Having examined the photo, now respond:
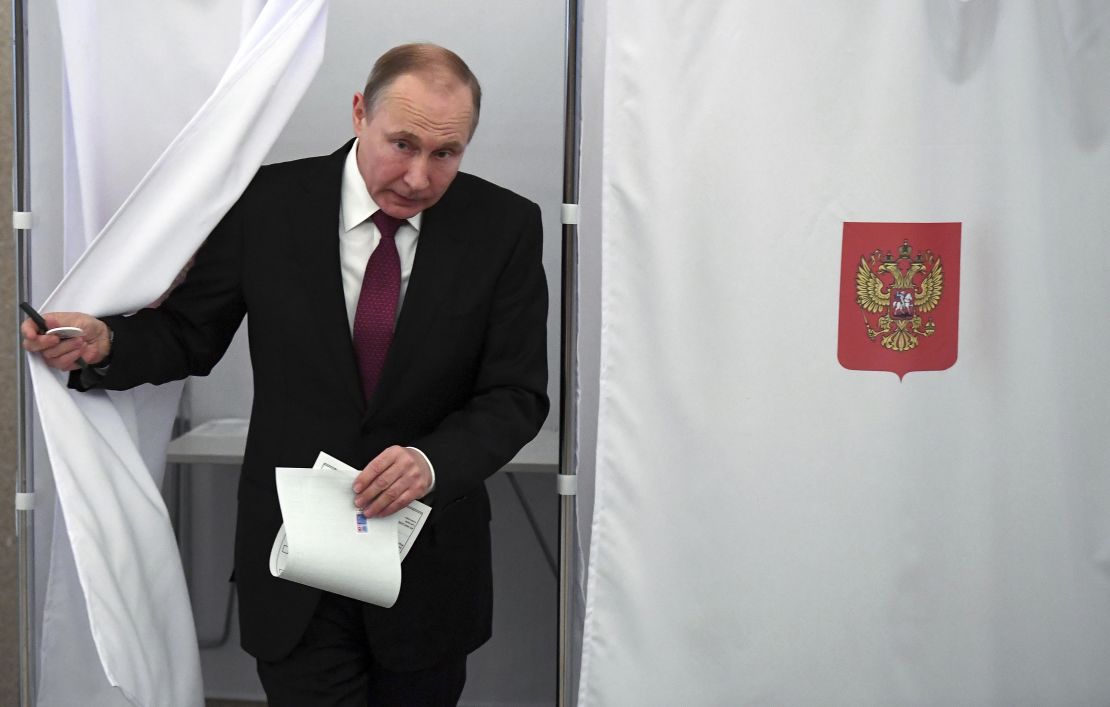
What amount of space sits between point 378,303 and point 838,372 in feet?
2.79

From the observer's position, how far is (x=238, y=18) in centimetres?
193

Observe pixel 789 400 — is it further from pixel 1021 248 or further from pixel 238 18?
pixel 238 18

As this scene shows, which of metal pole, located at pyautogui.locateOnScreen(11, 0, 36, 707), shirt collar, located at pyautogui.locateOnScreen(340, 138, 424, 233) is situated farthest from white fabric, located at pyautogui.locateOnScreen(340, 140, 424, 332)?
metal pole, located at pyautogui.locateOnScreen(11, 0, 36, 707)

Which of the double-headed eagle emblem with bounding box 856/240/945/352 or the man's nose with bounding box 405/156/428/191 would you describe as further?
the double-headed eagle emblem with bounding box 856/240/945/352

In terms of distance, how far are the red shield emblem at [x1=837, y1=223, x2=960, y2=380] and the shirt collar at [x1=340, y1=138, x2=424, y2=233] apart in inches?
31.6

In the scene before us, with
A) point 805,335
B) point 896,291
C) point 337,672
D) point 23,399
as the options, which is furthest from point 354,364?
point 896,291

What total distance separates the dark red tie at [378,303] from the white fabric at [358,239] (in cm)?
2

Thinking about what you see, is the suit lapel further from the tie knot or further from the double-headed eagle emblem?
the double-headed eagle emblem

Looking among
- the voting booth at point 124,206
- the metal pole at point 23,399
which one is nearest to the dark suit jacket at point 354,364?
the voting booth at point 124,206

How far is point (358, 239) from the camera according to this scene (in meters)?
1.79

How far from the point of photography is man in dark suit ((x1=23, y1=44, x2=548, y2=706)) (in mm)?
1737

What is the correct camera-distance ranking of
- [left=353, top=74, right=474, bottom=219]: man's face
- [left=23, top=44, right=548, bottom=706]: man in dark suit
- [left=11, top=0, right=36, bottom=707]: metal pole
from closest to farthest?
1. [left=353, top=74, right=474, bottom=219]: man's face
2. [left=23, top=44, right=548, bottom=706]: man in dark suit
3. [left=11, top=0, right=36, bottom=707]: metal pole

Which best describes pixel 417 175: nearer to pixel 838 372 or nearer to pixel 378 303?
pixel 378 303

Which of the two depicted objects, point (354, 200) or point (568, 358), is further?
point (568, 358)
